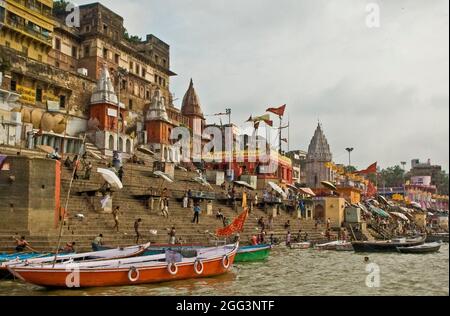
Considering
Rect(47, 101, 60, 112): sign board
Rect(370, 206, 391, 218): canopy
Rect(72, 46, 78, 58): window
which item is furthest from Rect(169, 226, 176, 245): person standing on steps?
Rect(370, 206, 391, 218): canopy

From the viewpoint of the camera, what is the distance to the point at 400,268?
825 inches

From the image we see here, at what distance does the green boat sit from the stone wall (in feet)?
25.6

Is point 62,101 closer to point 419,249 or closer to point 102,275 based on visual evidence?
point 102,275

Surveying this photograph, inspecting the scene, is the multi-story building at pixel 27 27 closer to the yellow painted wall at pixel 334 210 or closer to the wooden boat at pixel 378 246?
the wooden boat at pixel 378 246

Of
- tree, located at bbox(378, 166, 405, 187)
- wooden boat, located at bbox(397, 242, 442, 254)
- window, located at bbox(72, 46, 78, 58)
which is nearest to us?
wooden boat, located at bbox(397, 242, 442, 254)

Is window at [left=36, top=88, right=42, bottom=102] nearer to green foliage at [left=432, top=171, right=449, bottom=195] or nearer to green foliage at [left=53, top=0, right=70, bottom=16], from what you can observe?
green foliage at [left=53, top=0, right=70, bottom=16]

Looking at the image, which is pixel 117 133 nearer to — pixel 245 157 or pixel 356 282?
pixel 245 157

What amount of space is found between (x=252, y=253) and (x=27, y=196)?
31.5 feet

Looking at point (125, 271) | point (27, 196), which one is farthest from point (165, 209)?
point (125, 271)

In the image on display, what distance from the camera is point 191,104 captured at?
57875 mm

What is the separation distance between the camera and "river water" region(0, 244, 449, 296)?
13938mm

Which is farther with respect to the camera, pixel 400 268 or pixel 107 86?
pixel 107 86
